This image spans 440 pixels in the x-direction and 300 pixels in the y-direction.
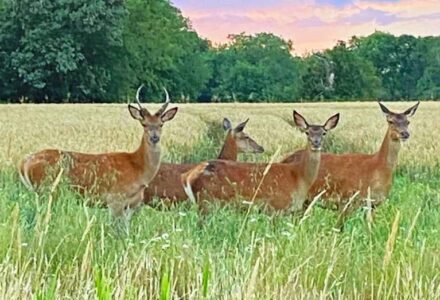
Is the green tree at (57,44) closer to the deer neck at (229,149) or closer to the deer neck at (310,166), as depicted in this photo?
the deer neck at (229,149)

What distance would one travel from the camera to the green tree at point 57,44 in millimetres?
50812

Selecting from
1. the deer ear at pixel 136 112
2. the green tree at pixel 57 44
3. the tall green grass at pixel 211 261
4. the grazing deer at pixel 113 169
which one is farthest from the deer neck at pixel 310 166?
the green tree at pixel 57 44

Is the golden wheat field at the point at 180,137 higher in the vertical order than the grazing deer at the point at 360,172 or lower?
lower

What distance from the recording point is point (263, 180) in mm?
8219

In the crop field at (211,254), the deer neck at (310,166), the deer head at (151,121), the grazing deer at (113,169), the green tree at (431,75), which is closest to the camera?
the crop field at (211,254)

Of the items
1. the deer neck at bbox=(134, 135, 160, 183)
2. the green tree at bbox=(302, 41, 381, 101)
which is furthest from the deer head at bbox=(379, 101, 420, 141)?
the green tree at bbox=(302, 41, 381, 101)

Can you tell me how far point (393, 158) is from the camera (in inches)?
371

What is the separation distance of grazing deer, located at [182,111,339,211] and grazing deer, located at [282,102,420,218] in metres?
0.19

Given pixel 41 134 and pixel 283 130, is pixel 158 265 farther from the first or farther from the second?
pixel 283 130

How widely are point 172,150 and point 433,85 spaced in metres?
72.4

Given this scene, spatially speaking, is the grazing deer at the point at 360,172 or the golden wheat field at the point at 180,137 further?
the golden wheat field at the point at 180,137

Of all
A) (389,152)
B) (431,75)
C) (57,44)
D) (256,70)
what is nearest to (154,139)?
(389,152)

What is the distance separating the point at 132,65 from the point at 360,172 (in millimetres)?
50086

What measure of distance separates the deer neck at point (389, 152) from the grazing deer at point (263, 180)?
93 centimetres
